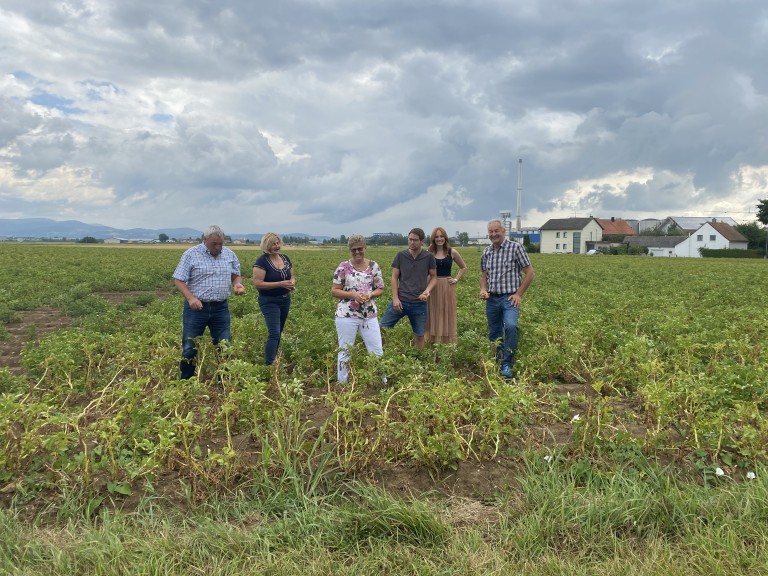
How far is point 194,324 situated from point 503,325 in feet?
12.4

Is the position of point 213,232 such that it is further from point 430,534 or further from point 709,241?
point 709,241

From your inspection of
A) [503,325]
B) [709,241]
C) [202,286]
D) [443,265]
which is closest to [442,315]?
[443,265]

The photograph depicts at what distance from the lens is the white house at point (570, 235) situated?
8700 centimetres

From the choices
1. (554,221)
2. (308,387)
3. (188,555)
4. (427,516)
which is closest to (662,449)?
(427,516)

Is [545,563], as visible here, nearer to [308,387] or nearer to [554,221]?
[308,387]

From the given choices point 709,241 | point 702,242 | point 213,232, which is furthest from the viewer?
point 709,241

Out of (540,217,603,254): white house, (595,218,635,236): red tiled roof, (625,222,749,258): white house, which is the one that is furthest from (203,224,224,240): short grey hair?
(595,218,635,236): red tiled roof

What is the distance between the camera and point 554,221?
91312mm

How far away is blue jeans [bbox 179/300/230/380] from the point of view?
596 cm

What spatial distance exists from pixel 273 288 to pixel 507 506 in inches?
149

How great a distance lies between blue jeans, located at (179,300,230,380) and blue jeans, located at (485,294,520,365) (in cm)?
324

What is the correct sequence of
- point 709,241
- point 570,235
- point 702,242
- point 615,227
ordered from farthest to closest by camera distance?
point 615,227, point 570,235, point 709,241, point 702,242

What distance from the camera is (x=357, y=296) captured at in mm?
5906

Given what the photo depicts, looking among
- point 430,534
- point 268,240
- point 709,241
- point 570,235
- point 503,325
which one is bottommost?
point 430,534
